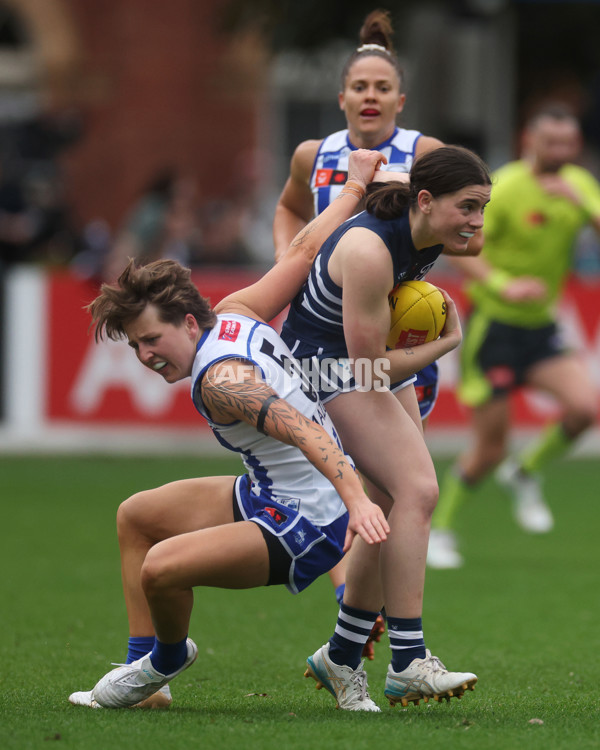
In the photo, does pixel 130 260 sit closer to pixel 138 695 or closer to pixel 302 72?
pixel 138 695

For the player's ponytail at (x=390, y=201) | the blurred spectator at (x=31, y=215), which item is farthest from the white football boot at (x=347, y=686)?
the blurred spectator at (x=31, y=215)

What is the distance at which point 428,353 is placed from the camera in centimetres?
495

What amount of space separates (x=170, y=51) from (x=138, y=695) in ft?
62.2

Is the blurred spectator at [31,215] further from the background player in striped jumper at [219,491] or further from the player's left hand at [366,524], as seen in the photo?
the player's left hand at [366,524]

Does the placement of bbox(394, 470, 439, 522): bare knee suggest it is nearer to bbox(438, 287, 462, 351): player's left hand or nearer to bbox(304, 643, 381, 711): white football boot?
bbox(438, 287, 462, 351): player's left hand

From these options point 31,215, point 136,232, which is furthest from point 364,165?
point 31,215

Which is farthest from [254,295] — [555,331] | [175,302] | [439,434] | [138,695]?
[439,434]

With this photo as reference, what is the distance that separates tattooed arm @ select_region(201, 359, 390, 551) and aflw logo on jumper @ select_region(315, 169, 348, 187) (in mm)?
1643

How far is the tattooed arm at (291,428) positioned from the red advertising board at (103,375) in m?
8.58

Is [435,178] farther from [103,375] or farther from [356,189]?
[103,375]

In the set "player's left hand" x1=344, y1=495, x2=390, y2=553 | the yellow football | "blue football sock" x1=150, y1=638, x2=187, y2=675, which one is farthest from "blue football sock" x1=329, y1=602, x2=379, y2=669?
the yellow football

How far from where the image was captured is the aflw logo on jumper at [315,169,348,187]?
19.7ft

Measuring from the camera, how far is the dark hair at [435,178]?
4.77 metres

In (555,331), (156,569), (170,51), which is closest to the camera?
(156,569)
